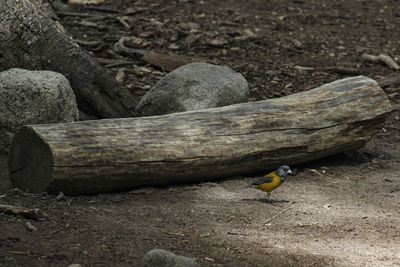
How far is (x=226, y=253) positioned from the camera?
14.2ft

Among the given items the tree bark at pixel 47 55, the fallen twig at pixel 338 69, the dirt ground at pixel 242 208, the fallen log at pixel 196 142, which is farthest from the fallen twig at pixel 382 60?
the tree bark at pixel 47 55

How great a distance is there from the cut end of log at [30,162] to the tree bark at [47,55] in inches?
80.3

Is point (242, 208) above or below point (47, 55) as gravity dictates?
below

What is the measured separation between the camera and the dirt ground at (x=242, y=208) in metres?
4.27

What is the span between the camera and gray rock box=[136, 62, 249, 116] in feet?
24.0

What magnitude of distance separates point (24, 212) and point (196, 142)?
1.86 meters

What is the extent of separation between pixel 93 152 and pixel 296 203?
197 centimetres

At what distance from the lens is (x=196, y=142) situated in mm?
5852

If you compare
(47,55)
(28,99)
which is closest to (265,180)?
(28,99)

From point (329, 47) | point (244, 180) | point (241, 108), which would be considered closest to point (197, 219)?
point (244, 180)

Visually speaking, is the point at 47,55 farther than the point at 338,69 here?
No

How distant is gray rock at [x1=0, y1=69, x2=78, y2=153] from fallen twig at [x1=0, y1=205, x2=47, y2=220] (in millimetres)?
1671

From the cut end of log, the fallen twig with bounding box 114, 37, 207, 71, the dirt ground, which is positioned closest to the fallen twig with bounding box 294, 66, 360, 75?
the dirt ground

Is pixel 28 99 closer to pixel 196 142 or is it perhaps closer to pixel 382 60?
pixel 196 142
